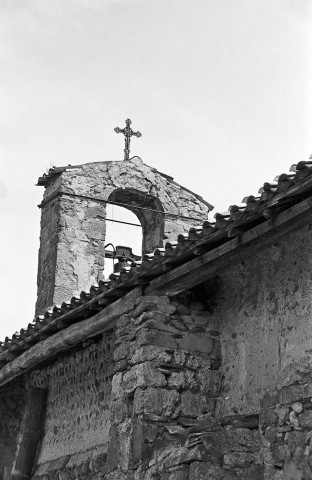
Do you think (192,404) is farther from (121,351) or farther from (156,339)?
(121,351)

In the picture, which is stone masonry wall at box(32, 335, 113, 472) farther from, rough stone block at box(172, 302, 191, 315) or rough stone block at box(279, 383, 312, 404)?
rough stone block at box(279, 383, 312, 404)

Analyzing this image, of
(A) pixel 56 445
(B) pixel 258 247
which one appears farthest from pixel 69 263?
(B) pixel 258 247

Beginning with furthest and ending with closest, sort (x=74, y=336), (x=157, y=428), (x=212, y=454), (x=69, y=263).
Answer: (x=69, y=263) → (x=74, y=336) → (x=157, y=428) → (x=212, y=454)

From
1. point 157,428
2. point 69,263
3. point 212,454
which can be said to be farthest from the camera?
point 69,263

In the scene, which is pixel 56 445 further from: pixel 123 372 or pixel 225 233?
pixel 225 233

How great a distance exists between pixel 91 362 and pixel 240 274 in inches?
79.8

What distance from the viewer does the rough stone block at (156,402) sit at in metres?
7.08

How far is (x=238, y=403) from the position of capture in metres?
7.11

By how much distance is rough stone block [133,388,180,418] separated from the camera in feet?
23.2

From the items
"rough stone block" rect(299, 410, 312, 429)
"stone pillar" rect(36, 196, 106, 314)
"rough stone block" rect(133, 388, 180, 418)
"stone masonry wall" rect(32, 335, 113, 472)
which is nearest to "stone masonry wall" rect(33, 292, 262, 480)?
"rough stone block" rect(133, 388, 180, 418)

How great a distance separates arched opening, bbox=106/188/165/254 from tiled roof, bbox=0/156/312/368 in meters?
2.68

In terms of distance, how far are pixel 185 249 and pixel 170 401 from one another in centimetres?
111

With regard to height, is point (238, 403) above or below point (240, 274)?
below

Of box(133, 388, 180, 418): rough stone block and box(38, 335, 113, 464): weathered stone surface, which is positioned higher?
box(38, 335, 113, 464): weathered stone surface
